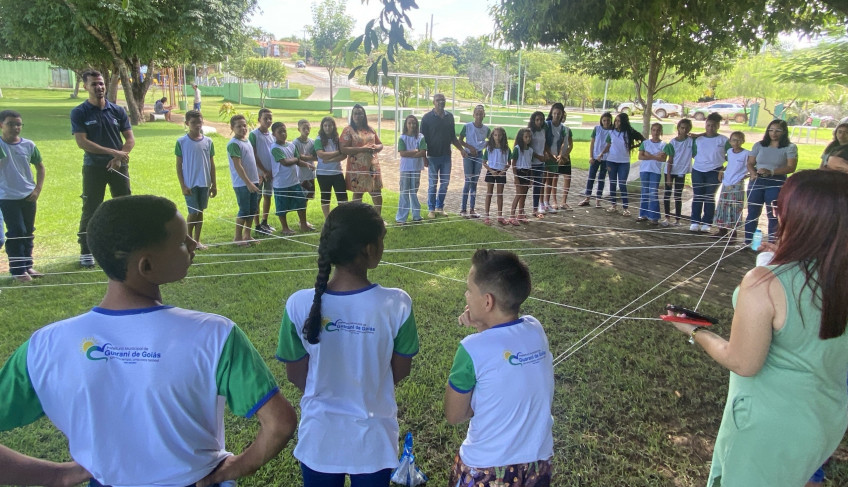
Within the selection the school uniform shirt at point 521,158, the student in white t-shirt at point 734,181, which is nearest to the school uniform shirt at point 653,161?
the student in white t-shirt at point 734,181

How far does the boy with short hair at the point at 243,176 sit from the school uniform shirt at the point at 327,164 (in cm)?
90

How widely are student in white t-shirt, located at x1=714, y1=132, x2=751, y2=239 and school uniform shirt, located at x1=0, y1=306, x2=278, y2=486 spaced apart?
26.4ft

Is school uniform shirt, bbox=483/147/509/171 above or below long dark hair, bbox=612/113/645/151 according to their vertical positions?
below

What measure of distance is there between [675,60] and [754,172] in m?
6.64

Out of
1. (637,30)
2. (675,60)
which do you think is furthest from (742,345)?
(675,60)

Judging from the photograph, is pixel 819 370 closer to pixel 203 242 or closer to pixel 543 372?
pixel 543 372

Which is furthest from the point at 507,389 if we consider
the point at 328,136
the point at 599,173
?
the point at 599,173

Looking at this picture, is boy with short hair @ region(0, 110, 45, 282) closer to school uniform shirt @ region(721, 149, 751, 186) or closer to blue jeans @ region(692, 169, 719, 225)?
blue jeans @ region(692, 169, 719, 225)

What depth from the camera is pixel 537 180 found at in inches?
360

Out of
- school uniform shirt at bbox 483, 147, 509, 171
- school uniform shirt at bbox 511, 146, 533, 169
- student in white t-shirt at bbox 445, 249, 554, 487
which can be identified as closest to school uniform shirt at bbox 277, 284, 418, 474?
student in white t-shirt at bbox 445, 249, 554, 487

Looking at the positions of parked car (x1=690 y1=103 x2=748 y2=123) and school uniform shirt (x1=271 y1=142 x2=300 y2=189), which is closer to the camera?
school uniform shirt (x1=271 y1=142 x2=300 y2=189)

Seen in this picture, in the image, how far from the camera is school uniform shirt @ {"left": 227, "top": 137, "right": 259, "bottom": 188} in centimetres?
704

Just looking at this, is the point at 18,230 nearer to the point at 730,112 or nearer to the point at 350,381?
the point at 350,381

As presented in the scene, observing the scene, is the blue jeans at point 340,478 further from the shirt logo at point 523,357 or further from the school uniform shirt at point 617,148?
the school uniform shirt at point 617,148
